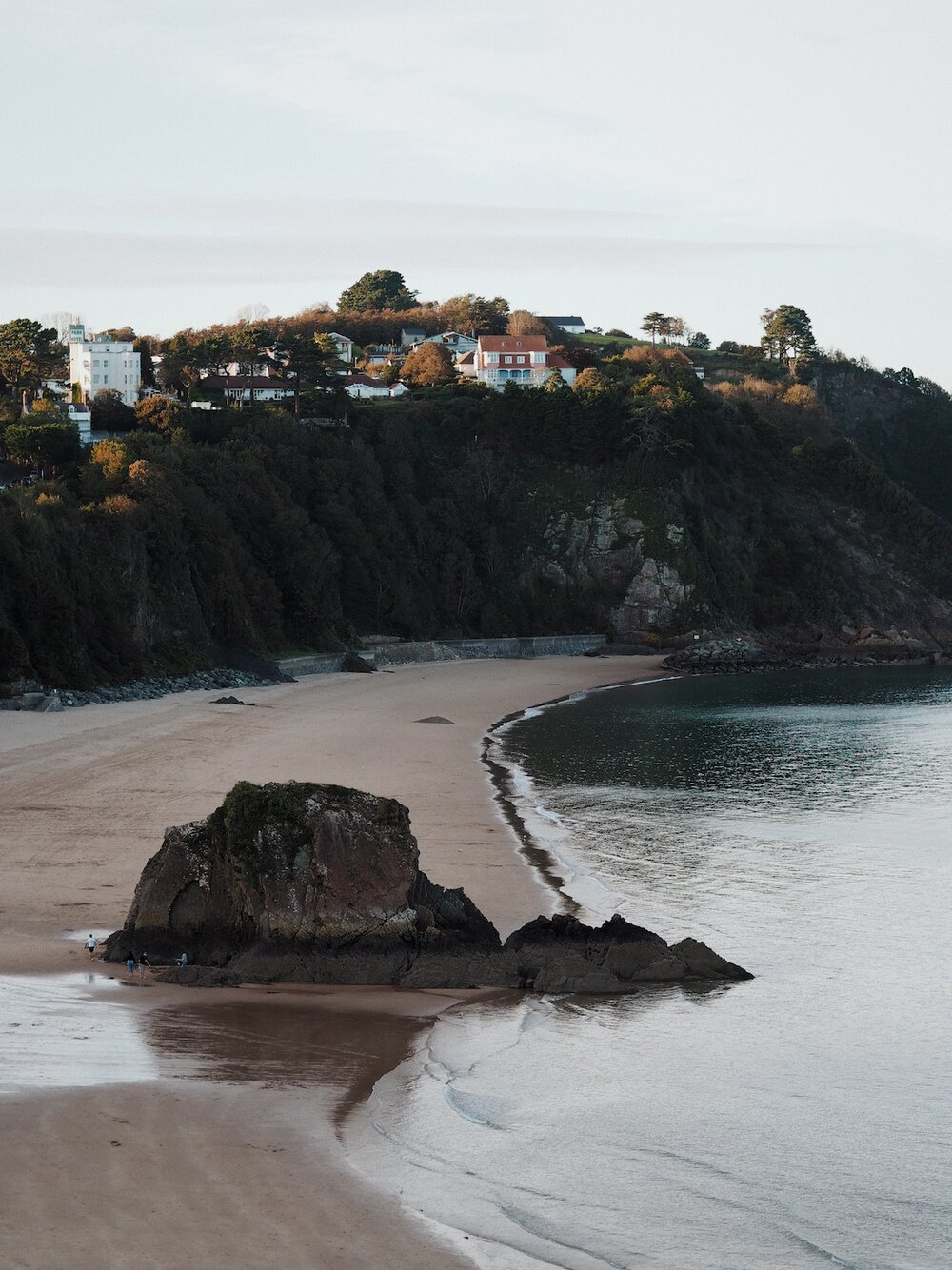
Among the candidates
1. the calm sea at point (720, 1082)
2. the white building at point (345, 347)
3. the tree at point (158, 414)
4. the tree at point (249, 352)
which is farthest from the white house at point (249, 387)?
the calm sea at point (720, 1082)

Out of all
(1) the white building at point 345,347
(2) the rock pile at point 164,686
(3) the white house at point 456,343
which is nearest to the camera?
(2) the rock pile at point 164,686

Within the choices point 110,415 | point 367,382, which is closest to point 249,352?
point 367,382

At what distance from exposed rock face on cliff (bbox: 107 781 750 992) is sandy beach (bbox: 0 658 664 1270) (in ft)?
1.61

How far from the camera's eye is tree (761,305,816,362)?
143 metres

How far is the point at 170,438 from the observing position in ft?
229

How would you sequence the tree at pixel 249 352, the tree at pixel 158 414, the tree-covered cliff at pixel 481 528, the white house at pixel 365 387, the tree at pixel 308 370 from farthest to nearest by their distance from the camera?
the white house at pixel 365 387 < the tree at pixel 249 352 < the tree at pixel 308 370 < the tree at pixel 158 414 < the tree-covered cliff at pixel 481 528

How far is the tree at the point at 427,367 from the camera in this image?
101 meters

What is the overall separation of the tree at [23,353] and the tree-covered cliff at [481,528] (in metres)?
14.2

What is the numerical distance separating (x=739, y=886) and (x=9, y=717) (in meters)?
22.5

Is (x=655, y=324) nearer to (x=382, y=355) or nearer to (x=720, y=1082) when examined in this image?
(x=382, y=355)

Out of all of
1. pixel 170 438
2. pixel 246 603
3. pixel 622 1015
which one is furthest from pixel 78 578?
pixel 622 1015

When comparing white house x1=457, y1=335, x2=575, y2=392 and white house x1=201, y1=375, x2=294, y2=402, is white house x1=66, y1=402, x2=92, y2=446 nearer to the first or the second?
white house x1=201, y1=375, x2=294, y2=402

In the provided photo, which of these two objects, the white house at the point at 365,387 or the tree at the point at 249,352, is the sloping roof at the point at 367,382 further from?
the tree at the point at 249,352

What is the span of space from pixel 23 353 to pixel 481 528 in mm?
29963
